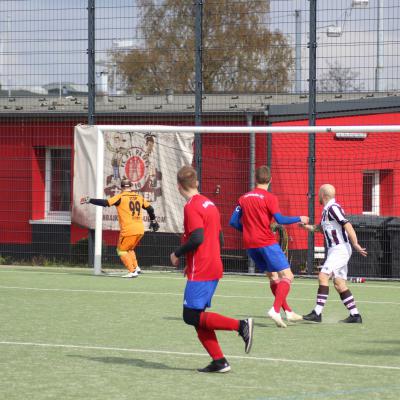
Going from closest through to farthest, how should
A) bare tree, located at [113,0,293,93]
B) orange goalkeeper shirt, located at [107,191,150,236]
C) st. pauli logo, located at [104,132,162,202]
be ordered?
1. orange goalkeeper shirt, located at [107,191,150,236]
2. st. pauli logo, located at [104,132,162,202]
3. bare tree, located at [113,0,293,93]

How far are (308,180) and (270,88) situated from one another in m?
16.6

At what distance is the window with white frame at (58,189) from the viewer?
23.4m

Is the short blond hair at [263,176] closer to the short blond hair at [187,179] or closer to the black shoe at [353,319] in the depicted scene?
the black shoe at [353,319]

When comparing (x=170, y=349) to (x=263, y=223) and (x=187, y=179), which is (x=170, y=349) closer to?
(x=187, y=179)

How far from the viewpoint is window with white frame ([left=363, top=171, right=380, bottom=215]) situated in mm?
20734

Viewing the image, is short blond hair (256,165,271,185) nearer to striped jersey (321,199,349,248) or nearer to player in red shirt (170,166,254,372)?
striped jersey (321,199,349,248)

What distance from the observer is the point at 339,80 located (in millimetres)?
24234

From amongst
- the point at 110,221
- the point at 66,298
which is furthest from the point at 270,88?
the point at 66,298

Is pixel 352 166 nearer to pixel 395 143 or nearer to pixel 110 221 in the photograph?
pixel 395 143

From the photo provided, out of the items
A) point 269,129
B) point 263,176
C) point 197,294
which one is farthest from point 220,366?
point 269,129

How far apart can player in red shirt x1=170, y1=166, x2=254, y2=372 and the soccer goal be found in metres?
11.0

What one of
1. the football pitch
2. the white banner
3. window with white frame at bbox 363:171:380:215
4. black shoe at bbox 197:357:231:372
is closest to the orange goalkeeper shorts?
the white banner

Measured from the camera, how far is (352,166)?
21.2 metres

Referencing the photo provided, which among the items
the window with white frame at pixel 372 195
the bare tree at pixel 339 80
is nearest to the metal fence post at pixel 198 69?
the bare tree at pixel 339 80
